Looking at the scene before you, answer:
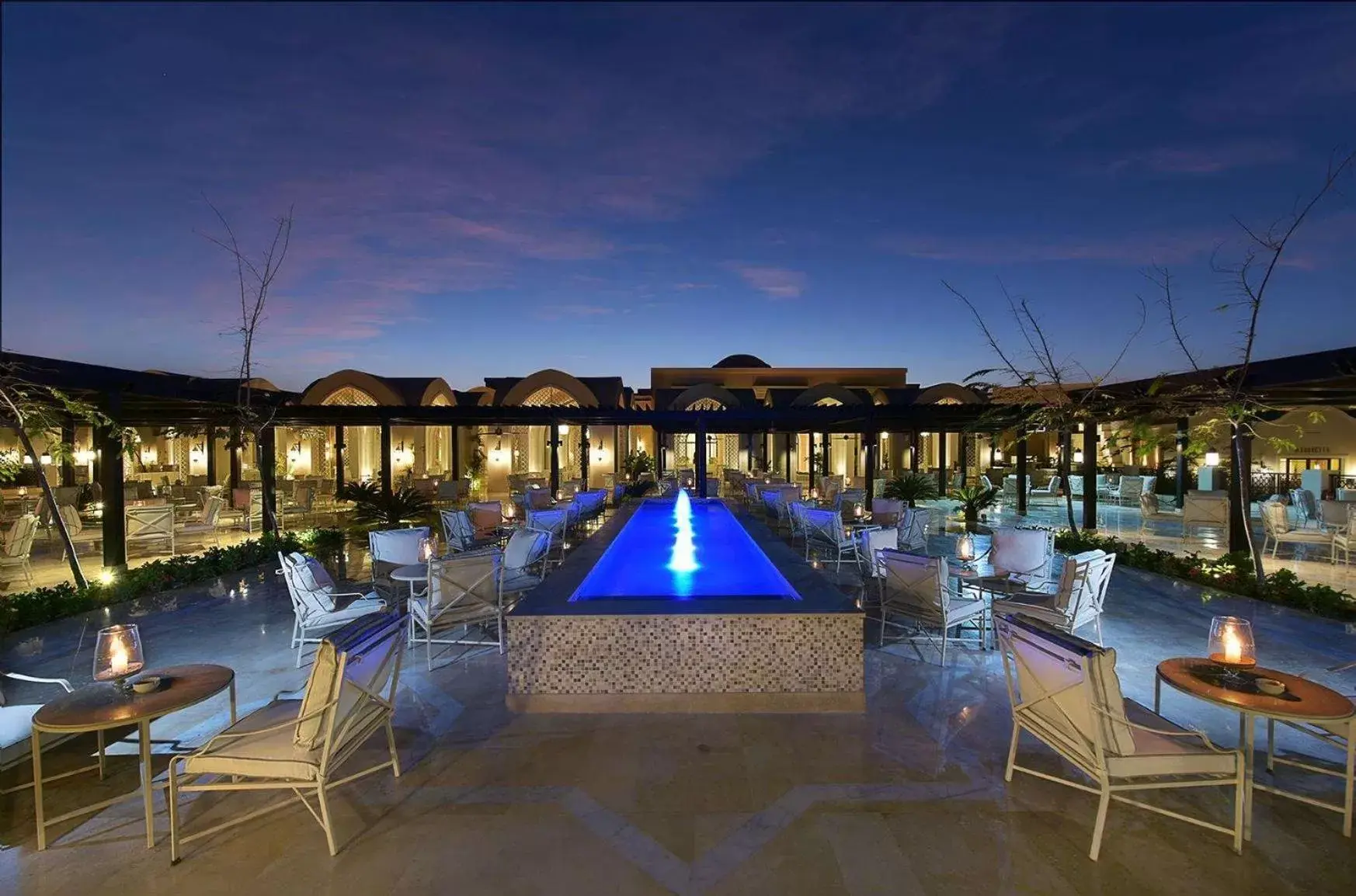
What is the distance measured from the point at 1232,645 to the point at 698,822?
2646mm

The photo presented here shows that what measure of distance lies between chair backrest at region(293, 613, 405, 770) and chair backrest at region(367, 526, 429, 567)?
148 inches

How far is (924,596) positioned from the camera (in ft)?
17.0

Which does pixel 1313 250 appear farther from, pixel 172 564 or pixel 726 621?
pixel 172 564

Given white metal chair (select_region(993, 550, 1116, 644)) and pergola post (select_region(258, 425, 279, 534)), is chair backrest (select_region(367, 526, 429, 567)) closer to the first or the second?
pergola post (select_region(258, 425, 279, 534))

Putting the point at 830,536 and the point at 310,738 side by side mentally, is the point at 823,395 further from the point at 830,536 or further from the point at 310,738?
the point at 310,738

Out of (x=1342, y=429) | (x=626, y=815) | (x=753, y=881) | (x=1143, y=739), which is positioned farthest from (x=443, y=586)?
(x=1342, y=429)

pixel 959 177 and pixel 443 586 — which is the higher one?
pixel 959 177

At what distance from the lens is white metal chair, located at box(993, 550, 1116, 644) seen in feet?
16.3

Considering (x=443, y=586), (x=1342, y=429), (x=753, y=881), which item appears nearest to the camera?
(x=753, y=881)

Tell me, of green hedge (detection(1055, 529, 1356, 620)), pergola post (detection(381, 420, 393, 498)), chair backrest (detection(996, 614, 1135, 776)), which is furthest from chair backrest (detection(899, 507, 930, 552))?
pergola post (detection(381, 420, 393, 498))

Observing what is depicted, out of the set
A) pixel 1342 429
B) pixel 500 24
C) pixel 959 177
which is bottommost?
pixel 1342 429

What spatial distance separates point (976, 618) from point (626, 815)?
4.53 metres

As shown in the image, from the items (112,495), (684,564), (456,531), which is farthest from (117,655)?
(112,495)

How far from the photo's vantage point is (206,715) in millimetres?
4094
